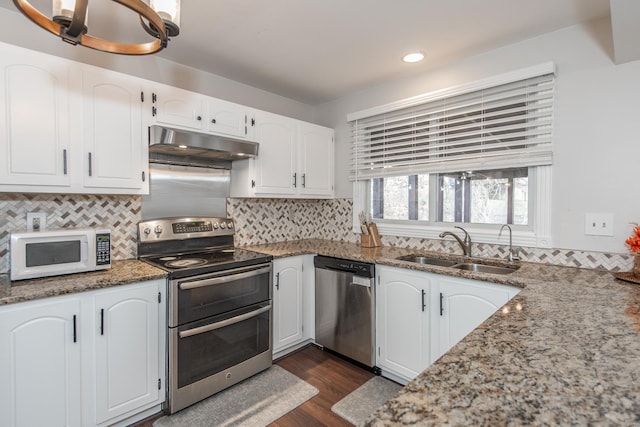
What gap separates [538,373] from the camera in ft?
2.59

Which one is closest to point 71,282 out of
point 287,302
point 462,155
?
point 287,302

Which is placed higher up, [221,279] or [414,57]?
[414,57]

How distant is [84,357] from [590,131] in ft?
10.4

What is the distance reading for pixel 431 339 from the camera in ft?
7.12

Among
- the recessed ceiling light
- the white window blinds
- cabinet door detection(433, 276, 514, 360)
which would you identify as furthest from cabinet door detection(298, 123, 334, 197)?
cabinet door detection(433, 276, 514, 360)

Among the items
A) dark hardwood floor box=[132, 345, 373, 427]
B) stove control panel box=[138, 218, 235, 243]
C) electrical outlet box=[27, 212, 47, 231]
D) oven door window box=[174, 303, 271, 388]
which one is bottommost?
dark hardwood floor box=[132, 345, 373, 427]

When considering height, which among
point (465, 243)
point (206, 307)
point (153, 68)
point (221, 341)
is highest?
point (153, 68)

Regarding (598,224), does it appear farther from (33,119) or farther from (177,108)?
(33,119)

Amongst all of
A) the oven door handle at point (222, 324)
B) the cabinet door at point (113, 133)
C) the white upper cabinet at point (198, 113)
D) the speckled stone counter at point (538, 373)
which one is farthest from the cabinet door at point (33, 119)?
the speckled stone counter at point (538, 373)

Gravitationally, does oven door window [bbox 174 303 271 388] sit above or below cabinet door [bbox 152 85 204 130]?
below

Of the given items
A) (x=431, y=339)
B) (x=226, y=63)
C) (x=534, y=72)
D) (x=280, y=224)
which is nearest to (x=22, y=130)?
(x=226, y=63)

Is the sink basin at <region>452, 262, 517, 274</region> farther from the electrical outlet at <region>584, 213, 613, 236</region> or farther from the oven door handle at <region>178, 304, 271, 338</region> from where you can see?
the oven door handle at <region>178, 304, 271, 338</region>

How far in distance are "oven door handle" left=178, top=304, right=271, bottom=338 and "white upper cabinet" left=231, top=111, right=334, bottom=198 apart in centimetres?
95

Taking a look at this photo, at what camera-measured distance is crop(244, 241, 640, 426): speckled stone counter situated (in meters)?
0.63
